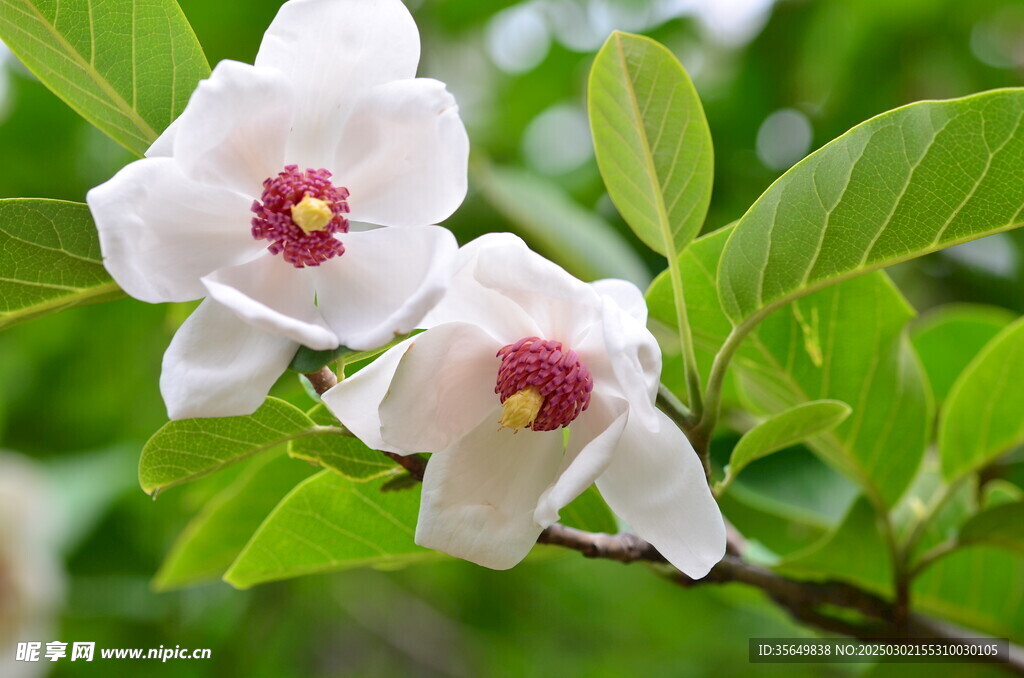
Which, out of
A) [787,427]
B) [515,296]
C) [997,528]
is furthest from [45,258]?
[997,528]

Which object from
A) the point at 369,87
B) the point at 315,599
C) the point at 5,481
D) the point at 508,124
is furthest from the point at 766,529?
the point at 5,481

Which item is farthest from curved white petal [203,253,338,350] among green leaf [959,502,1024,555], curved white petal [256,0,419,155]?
green leaf [959,502,1024,555]

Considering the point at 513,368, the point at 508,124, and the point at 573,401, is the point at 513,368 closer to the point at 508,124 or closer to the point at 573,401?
the point at 573,401

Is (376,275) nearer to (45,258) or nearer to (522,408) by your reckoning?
(522,408)

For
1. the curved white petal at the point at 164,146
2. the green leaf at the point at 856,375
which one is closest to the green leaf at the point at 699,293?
the green leaf at the point at 856,375

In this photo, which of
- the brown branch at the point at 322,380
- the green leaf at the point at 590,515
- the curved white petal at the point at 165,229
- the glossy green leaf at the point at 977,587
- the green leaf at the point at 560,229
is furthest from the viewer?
the green leaf at the point at 560,229

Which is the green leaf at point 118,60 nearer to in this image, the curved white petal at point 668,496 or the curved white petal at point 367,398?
the curved white petal at point 367,398

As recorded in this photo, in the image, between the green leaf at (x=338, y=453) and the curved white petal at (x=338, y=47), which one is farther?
the green leaf at (x=338, y=453)
